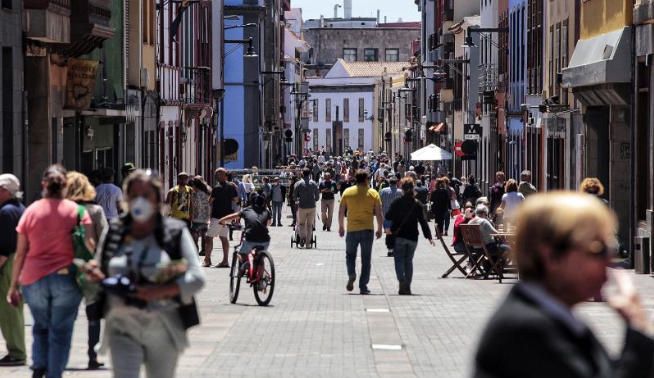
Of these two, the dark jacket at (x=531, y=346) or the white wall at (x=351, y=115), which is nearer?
the dark jacket at (x=531, y=346)

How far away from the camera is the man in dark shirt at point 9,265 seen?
1344 cm

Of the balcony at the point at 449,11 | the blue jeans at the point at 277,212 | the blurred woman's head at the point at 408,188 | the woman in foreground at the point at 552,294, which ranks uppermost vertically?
the balcony at the point at 449,11

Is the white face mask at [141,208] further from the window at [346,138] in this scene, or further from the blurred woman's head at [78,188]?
the window at [346,138]

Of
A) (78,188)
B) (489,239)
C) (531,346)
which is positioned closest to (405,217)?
(489,239)

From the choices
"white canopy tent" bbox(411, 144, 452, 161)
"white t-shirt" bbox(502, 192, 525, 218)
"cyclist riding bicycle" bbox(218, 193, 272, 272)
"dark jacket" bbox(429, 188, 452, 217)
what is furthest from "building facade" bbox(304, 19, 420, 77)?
"cyclist riding bicycle" bbox(218, 193, 272, 272)

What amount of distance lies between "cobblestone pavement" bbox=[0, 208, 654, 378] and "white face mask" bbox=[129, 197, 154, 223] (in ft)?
15.9

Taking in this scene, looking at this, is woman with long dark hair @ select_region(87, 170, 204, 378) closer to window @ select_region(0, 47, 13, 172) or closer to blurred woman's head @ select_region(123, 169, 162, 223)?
blurred woman's head @ select_region(123, 169, 162, 223)

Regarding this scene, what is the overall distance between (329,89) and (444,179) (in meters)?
136

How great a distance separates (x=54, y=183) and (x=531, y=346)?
740cm

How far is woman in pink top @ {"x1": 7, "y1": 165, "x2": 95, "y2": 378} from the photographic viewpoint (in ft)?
37.9

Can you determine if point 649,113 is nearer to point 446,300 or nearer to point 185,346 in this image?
point 446,300

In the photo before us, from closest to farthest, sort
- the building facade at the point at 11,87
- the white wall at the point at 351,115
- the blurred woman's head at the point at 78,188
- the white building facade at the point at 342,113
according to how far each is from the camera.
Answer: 1. the blurred woman's head at the point at 78,188
2. the building facade at the point at 11,87
3. the white building facade at the point at 342,113
4. the white wall at the point at 351,115

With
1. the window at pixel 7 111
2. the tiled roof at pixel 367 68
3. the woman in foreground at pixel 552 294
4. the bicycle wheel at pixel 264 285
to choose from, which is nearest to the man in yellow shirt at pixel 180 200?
the window at pixel 7 111

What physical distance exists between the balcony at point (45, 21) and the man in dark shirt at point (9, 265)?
12.6m
